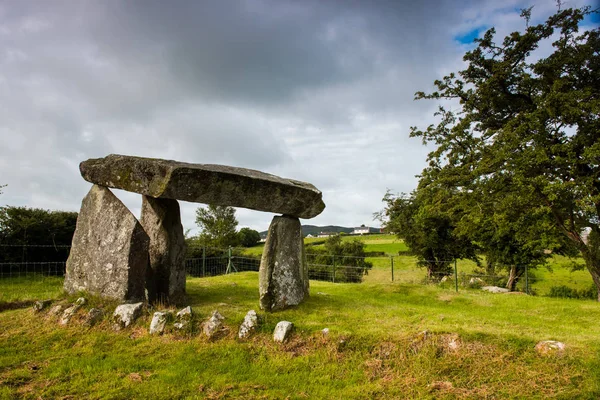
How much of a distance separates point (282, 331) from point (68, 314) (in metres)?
5.12

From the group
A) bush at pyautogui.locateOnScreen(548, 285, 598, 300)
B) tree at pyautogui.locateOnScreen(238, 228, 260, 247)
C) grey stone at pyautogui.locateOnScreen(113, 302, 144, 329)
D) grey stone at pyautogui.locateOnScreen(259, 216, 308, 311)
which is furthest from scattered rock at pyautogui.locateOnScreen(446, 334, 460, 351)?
tree at pyautogui.locateOnScreen(238, 228, 260, 247)

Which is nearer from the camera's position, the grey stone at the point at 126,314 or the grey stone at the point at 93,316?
the grey stone at the point at 126,314

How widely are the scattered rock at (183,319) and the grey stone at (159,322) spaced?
22 centimetres

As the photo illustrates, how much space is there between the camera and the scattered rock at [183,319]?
321 inches

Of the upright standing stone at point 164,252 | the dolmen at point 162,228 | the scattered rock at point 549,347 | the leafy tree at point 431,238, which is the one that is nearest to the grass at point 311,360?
the scattered rock at point 549,347

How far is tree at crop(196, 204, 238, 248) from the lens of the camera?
35812mm

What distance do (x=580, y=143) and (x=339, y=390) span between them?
40.1ft

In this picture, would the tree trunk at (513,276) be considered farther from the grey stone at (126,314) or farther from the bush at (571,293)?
the grey stone at (126,314)

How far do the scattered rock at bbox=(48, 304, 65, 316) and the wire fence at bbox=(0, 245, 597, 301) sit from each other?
10.6 feet

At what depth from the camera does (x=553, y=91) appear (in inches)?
509

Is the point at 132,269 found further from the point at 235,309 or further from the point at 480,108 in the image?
the point at 480,108

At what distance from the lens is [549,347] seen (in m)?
6.84

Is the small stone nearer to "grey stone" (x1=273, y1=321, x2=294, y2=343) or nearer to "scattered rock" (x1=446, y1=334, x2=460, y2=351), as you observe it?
"grey stone" (x1=273, y1=321, x2=294, y2=343)

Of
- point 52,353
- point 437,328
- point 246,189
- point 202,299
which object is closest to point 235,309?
point 202,299
